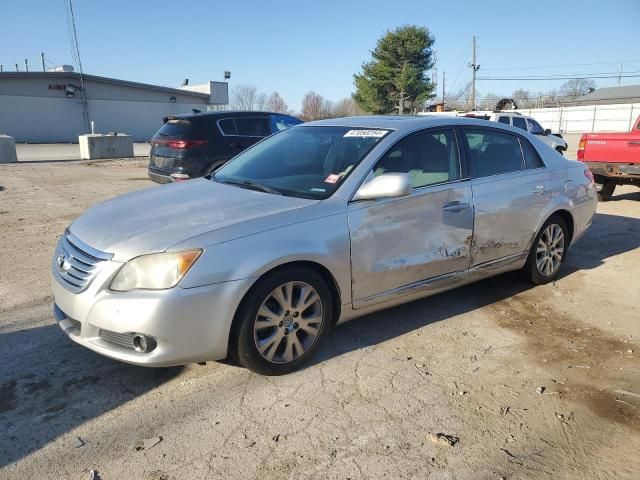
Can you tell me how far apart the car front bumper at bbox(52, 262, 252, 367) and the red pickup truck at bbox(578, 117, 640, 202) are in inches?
349

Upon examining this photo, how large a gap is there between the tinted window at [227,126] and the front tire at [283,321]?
6604mm

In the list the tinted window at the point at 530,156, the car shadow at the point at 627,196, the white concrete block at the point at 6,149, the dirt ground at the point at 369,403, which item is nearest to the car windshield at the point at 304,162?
the dirt ground at the point at 369,403

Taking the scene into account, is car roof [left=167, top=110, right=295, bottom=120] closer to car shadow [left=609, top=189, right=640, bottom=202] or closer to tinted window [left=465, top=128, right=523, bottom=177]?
tinted window [left=465, top=128, right=523, bottom=177]

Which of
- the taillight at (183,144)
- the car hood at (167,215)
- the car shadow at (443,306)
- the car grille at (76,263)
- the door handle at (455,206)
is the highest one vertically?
the taillight at (183,144)

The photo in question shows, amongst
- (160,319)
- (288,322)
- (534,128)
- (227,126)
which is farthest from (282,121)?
(534,128)

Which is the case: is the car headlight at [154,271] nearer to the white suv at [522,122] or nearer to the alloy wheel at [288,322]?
the alloy wheel at [288,322]

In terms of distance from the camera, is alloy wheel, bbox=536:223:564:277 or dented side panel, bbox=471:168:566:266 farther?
alloy wheel, bbox=536:223:564:277

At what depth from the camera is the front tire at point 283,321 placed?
312 centimetres

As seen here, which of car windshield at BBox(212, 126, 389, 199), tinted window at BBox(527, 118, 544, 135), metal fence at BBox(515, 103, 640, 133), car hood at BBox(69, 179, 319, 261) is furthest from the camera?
metal fence at BBox(515, 103, 640, 133)

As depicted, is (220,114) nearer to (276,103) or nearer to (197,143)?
(197,143)

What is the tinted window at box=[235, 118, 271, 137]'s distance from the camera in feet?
31.7

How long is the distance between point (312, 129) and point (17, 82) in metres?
38.8

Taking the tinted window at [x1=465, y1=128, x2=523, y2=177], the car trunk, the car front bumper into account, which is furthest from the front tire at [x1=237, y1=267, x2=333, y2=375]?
the car trunk

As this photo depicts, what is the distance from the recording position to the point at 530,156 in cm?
496
